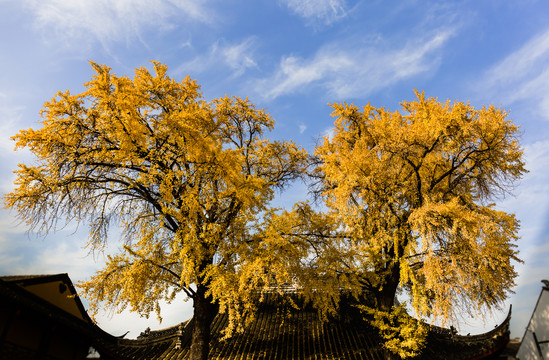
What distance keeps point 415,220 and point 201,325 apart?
725 centimetres

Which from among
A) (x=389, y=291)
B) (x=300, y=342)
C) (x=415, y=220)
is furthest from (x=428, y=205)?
(x=300, y=342)

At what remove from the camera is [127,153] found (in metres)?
9.11

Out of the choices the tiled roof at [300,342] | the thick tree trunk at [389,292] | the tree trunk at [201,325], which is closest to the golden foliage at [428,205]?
the thick tree trunk at [389,292]

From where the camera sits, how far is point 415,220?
912cm

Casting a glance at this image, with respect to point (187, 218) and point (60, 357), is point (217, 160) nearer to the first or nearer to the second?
point (187, 218)

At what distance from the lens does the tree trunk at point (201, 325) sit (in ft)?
30.9

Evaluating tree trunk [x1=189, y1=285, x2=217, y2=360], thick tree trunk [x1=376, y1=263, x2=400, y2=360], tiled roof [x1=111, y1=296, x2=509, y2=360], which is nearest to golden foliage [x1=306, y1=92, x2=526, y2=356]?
thick tree trunk [x1=376, y1=263, x2=400, y2=360]

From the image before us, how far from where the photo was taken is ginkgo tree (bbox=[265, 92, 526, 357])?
8766 millimetres

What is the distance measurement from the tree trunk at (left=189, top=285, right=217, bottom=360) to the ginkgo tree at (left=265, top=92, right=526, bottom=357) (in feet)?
9.92

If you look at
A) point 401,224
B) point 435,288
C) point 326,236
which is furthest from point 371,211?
point 435,288

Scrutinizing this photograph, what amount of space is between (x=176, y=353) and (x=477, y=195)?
12790 millimetres

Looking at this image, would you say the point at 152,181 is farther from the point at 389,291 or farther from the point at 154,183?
the point at 389,291

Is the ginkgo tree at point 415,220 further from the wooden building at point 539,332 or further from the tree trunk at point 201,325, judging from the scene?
the tree trunk at point 201,325

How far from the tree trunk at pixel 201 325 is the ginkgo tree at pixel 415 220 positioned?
119 inches
